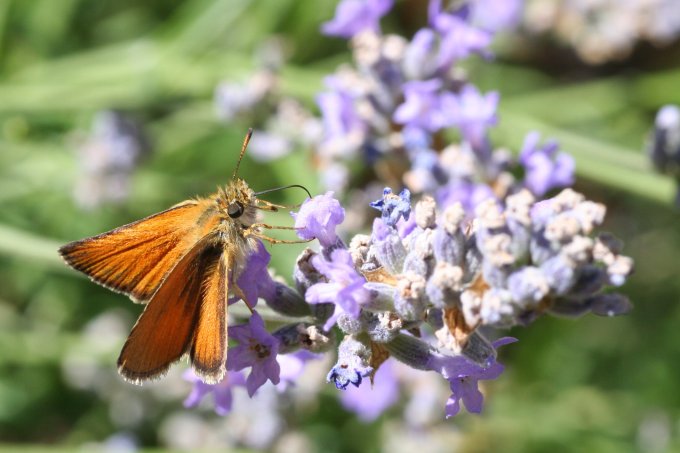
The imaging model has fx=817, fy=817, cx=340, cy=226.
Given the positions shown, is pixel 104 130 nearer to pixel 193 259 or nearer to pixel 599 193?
pixel 193 259

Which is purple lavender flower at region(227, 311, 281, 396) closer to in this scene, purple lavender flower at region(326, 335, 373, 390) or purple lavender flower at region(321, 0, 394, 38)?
purple lavender flower at region(326, 335, 373, 390)

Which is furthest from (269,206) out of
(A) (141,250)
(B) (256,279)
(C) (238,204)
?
(A) (141,250)

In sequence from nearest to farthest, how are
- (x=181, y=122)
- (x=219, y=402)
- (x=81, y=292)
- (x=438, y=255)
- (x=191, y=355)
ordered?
1. (x=438, y=255)
2. (x=191, y=355)
3. (x=219, y=402)
4. (x=181, y=122)
5. (x=81, y=292)

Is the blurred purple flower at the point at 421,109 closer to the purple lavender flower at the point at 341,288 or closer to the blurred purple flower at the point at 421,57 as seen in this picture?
the blurred purple flower at the point at 421,57

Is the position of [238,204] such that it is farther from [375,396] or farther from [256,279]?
[375,396]

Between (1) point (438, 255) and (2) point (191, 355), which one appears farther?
(2) point (191, 355)

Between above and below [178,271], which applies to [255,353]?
below

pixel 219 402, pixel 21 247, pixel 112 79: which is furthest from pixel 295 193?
pixel 219 402
